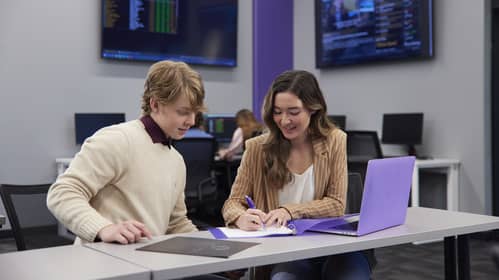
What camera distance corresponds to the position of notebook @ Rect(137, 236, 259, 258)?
1.58 meters

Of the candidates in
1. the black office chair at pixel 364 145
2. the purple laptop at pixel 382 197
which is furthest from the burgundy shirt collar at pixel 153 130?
the black office chair at pixel 364 145

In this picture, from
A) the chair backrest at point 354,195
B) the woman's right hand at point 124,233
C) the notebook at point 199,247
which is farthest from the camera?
the chair backrest at point 354,195

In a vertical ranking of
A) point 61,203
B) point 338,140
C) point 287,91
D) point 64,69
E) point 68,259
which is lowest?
point 68,259

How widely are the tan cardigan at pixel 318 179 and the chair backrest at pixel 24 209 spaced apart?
64 cm

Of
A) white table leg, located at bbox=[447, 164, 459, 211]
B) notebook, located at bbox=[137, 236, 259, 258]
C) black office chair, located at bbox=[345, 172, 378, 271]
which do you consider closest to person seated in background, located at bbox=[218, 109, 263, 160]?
white table leg, located at bbox=[447, 164, 459, 211]

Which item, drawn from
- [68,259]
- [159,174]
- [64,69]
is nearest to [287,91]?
[159,174]

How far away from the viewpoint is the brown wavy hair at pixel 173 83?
1890 millimetres

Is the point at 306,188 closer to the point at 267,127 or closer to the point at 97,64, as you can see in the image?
the point at 267,127

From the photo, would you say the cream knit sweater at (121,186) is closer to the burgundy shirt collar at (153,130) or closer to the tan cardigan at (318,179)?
the burgundy shirt collar at (153,130)

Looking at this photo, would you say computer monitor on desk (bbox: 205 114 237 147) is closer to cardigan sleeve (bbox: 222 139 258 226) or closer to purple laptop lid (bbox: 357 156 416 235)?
cardigan sleeve (bbox: 222 139 258 226)

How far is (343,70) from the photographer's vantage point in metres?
6.51

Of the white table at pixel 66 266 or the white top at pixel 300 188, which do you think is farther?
the white top at pixel 300 188

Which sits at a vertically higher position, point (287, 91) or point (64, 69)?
point (64, 69)

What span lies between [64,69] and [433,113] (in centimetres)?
335
